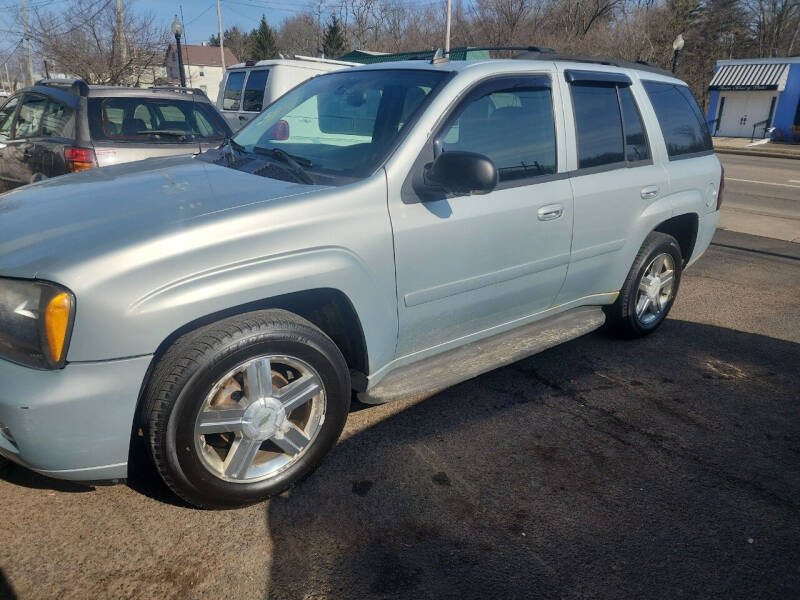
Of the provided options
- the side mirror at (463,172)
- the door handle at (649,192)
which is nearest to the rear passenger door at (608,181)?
the door handle at (649,192)

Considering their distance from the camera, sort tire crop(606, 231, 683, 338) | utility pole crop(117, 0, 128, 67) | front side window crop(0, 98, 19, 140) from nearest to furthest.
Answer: tire crop(606, 231, 683, 338), front side window crop(0, 98, 19, 140), utility pole crop(117, 0, 128, 67)

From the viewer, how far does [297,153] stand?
3.13m

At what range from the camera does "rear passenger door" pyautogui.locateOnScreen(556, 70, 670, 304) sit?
356cm

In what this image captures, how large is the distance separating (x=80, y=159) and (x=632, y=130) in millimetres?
4832

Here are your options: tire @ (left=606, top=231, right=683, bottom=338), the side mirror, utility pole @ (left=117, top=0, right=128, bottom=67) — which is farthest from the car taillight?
utility pole @ (left=117, top=0, right=128, bottom=67)

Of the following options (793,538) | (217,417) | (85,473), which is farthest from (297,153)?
(793,538)

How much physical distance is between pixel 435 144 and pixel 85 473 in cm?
202

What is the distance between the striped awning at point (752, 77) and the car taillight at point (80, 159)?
1406 inches

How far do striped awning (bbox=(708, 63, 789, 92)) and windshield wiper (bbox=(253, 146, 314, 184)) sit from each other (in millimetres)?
36347

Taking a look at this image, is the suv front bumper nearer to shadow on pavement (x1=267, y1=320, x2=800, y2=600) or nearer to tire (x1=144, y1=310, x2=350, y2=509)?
tire (x1=144, y1=310, x2=350, y2=509)

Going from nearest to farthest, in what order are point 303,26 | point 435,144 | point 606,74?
point 435,144 → point 606,74 → point 303,26

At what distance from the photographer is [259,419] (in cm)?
249

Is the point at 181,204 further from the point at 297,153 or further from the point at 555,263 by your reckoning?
the point at 555,263

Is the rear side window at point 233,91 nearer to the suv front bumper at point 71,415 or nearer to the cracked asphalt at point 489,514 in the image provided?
the cracked asphalt at point 489,514
